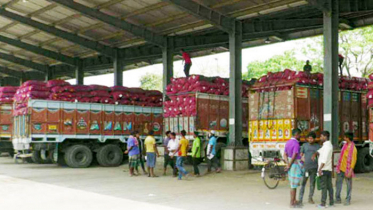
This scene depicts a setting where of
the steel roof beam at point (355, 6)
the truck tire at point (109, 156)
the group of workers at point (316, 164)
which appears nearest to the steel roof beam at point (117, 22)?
the truck tire at point (109, 156)

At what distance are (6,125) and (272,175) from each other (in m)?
15.4

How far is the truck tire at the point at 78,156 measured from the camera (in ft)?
66.1

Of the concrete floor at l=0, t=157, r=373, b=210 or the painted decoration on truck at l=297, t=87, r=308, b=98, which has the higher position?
the painted decoration on truck at l=297, t=87, r=308, b=98

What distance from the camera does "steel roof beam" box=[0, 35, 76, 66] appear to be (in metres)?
28.3

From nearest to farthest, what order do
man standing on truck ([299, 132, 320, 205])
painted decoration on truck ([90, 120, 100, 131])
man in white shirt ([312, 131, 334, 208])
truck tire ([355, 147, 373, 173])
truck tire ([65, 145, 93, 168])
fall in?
1. man in white shirt ([312, 131, 334, 208])
2. man standing on truck ([299, 132, 320, 205])
3. truck tire ([355, 147, 373, 173])
4. truck tire ([65, 145, 93, 168])
5. painted decoration on truck ([90, 120, 100, 131])

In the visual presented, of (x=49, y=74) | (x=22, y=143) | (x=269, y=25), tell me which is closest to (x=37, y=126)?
(x=22, y=143)

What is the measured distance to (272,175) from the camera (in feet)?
42.5

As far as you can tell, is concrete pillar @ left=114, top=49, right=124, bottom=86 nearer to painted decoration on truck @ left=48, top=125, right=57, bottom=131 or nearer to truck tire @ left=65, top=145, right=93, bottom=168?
truck tire @ left=65, top=145, right=93, bottom=168

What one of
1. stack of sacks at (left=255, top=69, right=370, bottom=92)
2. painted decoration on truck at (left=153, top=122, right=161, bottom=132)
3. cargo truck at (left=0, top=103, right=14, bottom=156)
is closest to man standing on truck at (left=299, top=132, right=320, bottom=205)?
stack of sacks at (left=255, top=69, right=370, bottom=92)

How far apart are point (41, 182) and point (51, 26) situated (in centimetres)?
1280

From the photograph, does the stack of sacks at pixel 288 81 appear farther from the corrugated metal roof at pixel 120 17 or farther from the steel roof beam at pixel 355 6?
the corrugated metal roof at pixel 120 17

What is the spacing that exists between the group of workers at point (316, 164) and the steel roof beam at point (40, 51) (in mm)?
22724

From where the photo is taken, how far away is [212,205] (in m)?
9.97

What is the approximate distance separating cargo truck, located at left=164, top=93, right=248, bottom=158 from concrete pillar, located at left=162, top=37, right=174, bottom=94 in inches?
128
